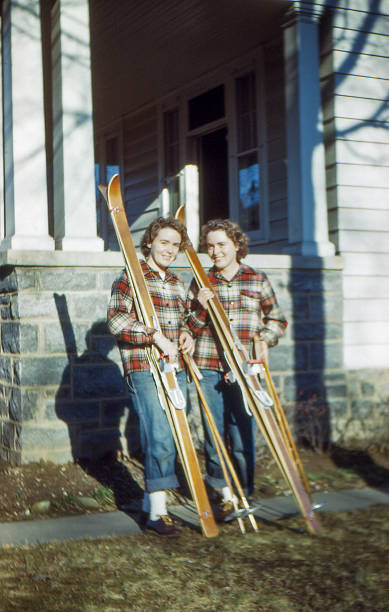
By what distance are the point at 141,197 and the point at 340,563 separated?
7784 mm

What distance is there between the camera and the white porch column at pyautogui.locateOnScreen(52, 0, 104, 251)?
6055mm

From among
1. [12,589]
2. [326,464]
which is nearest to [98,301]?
[326,464]

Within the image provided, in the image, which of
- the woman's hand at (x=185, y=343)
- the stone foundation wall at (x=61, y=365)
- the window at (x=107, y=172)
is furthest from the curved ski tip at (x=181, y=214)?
the window at (x=107, y=172)

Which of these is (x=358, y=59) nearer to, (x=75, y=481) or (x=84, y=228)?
(x=84, y=228)

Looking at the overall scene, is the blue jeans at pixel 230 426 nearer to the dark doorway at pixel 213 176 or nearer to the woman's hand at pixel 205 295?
the woman's hand at pixel 205 295

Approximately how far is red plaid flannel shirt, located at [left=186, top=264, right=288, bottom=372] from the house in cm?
155

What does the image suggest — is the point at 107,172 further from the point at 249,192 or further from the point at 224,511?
the point at 224,511

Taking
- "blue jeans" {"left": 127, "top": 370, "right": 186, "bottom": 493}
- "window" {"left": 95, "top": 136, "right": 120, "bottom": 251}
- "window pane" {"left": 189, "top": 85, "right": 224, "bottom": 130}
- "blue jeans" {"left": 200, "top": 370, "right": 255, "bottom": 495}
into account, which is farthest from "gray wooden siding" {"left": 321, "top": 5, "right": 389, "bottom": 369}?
"window" {"left": 95, "top": 136, "right": 120, "bottom": 251}

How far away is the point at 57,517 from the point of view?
4.62m

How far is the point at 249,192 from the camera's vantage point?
333 inches

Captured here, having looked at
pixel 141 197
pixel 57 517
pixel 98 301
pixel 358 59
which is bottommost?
pixel 57 517

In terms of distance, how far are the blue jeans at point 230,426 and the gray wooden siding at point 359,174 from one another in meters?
2.82

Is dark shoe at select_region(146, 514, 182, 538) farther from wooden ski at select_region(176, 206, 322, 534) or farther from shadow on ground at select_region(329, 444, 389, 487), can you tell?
shadow on ground at select_region(329, 444, 389, 487)

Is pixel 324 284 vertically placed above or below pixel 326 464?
above
